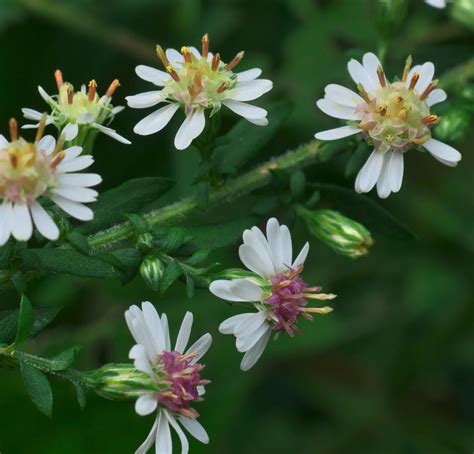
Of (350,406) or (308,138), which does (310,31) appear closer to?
(308,138)

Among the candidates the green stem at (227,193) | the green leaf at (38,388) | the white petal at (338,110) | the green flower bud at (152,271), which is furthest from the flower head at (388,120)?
the green leaf at (38,388)

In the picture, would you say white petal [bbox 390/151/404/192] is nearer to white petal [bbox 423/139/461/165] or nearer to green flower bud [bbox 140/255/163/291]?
white petal [bbox 423/139/461/165]

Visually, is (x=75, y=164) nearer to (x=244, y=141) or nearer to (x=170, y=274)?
(x=170, y=274)

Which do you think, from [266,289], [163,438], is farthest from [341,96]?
[163,438]

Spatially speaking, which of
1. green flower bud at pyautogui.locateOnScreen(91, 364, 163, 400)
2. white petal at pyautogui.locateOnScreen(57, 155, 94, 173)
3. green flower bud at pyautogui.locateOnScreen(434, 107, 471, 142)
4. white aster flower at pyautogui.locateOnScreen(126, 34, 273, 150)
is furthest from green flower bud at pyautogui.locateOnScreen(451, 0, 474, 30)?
green flower bud at pyautogui.locateOnScreen(91, 364, 163, 400)

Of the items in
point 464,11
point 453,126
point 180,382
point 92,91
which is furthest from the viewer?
point 464,11

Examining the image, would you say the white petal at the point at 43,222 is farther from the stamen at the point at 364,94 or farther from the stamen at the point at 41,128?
the stamen at the point at 364,94

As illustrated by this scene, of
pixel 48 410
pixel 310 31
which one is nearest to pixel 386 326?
pixel 310 31
